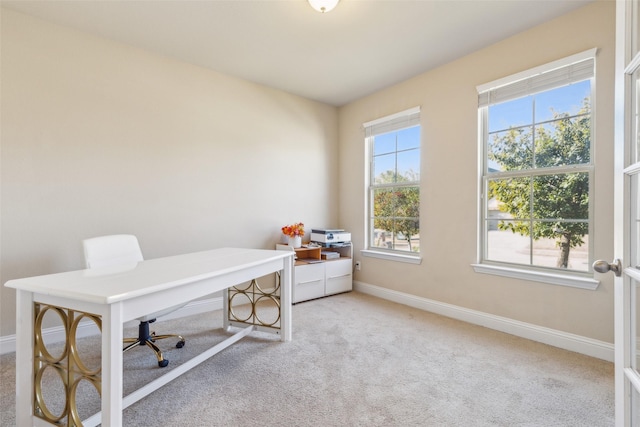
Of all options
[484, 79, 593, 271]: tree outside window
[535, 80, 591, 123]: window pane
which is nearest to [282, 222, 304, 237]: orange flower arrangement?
[484, 79, 593, 271]: tree outside window

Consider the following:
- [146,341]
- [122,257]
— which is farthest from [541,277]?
[122,257]

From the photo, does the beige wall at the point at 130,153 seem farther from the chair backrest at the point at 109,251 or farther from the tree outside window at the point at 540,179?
the tree outside window at the point at 540,179

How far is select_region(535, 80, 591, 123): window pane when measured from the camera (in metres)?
2.29

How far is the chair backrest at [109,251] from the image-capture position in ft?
6.64

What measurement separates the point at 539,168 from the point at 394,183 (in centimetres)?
154

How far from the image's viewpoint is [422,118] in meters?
3.33

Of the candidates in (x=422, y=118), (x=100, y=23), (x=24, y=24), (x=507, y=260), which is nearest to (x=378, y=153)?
(x=422, y=118)

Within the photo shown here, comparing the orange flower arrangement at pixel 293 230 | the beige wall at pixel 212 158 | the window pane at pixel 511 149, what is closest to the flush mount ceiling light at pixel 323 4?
the beige wall at pixel 212 158

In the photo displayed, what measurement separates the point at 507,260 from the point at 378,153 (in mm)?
1984

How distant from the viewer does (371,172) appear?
4.07 m

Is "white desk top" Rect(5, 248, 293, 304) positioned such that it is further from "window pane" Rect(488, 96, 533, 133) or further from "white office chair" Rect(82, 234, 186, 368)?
"window pane" Rect(488, 96, 533, 133)

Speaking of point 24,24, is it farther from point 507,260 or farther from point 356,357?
point 507,260

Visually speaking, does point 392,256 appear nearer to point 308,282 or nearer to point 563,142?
point 308,282

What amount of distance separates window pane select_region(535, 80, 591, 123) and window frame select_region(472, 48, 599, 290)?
0.06 m
